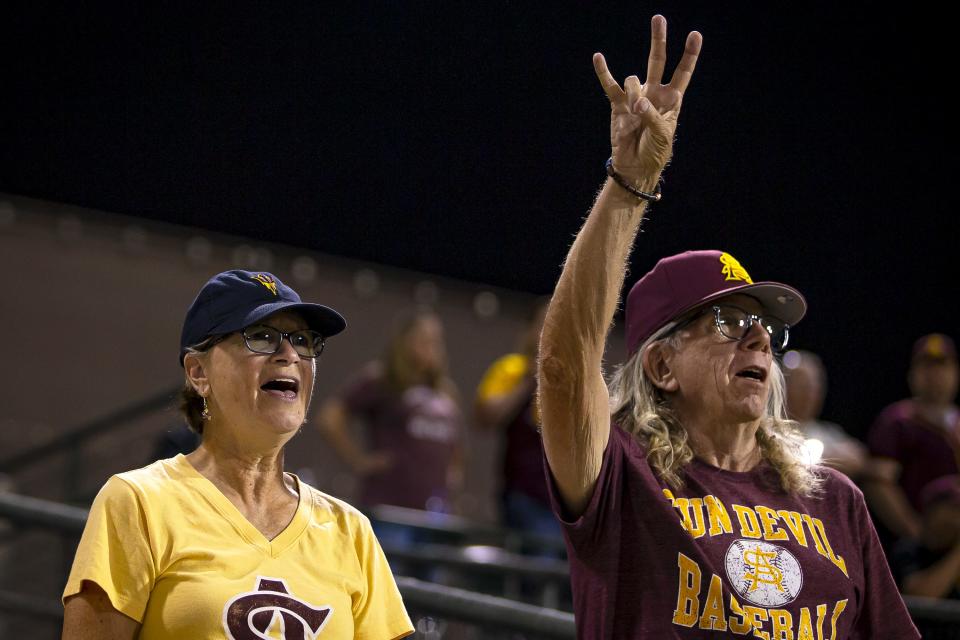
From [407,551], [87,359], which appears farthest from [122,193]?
[407,551]

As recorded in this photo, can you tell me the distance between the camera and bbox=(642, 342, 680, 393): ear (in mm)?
2711

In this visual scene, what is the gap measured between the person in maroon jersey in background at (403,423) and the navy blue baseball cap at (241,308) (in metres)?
3.94

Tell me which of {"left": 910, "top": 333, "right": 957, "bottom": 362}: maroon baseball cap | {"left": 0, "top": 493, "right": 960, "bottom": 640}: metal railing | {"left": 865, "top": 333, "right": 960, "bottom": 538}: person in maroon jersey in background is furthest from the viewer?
{"left": 910, "top": 333, "right": 957, "bottom": 362}: maroon baseball cap

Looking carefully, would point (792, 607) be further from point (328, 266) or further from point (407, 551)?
point (328, 266)

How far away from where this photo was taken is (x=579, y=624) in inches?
97.2

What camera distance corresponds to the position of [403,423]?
6.59 metres

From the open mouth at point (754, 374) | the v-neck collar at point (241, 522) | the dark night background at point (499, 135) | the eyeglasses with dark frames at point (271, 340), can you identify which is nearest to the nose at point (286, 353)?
the eyeglasses with dark frames at point (271, 340)

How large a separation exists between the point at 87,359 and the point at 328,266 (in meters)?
1.66

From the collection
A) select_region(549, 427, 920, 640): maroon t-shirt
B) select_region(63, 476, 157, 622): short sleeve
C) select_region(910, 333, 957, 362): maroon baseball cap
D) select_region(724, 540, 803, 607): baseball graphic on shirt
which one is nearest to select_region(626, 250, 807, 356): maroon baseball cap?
select_region(549, 427, 920, 640): maroon t-shirt

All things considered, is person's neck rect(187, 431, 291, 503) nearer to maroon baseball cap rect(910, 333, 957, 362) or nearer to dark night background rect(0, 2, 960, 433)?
dark night background rect(0, 2, 960, 433)

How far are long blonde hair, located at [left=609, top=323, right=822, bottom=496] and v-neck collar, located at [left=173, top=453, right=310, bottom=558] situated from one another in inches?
28.6

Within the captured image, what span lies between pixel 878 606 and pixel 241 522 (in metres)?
1.32

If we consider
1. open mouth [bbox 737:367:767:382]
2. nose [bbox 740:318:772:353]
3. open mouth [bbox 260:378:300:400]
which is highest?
Result: nose [bbox 740:318:772:353]

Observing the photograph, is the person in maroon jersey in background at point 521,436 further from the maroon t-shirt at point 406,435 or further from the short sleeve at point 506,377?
the maroon t-shirt at point 406,435
